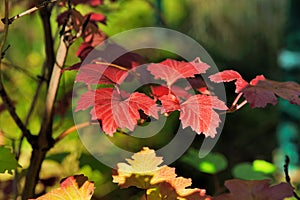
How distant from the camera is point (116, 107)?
70cm

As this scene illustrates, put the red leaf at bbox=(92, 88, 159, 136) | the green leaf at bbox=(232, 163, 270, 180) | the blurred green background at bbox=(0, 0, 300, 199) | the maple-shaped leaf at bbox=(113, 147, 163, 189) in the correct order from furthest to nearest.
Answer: the blurred green background at bbox=(0, 0, 300, 199), the green leaf at bbox=(232, 163, 270, 180), the maple-shaped leaf at bbox=(113, 147, 163, 189), the red leaf at bbox=(92, 88, 159, 136)

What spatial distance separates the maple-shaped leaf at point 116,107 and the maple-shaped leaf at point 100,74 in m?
0.03

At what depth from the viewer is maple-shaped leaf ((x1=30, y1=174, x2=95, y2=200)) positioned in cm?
75

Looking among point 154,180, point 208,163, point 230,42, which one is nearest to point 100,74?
point 154,180

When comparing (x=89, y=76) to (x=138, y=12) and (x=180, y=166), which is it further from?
(x=138, y=12)

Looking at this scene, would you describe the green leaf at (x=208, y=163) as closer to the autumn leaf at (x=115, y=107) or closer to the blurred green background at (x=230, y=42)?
the autumn leaf at (x=115, y=107)

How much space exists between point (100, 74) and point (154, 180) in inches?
6.8

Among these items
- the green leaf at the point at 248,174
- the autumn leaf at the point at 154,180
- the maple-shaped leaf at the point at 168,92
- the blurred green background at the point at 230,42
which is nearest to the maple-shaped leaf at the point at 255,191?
the autumn leaf at the point at 154,180

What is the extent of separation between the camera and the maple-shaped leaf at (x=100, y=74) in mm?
752

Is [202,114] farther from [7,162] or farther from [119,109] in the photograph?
[7,162]

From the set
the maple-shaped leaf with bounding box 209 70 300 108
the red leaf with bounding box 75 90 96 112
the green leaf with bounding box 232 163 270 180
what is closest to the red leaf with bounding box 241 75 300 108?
the maple-shaped leaf with bounding box 209 70 300 108

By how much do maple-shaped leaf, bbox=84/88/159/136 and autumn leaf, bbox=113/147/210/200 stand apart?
0.33 ft

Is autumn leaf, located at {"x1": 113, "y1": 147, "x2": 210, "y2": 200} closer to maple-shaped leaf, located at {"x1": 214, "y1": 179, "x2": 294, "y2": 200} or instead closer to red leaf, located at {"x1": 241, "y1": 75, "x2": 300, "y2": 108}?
maple-shaped leaf, located at {"x1": 214, "y1": 179, "x2": 294, "y2": 200}

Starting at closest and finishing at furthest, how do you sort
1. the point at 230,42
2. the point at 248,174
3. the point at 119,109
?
the point at 119,109
the point at 248,174
the point at 230,42
